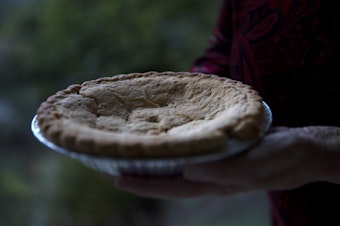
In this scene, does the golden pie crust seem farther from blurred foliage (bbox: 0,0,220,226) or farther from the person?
blurred foliage (bbox: 0,0,220,226)

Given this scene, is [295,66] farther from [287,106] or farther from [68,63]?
[68,63]

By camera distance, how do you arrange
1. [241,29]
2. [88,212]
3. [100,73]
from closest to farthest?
[241,29] < [100,73] < [88,212]

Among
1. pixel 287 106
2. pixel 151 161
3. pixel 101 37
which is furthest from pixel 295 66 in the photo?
pixel 101 37

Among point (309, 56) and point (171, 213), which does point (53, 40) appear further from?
A: point (309, 56)

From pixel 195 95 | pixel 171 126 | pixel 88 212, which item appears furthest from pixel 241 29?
pixel 88 212

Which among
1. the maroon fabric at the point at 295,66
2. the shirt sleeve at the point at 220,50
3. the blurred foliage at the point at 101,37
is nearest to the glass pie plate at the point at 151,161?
the maroon fabric at the point at 295,66

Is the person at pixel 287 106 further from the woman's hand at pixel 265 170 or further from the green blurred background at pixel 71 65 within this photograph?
the green blurred background at pixel 71 65
